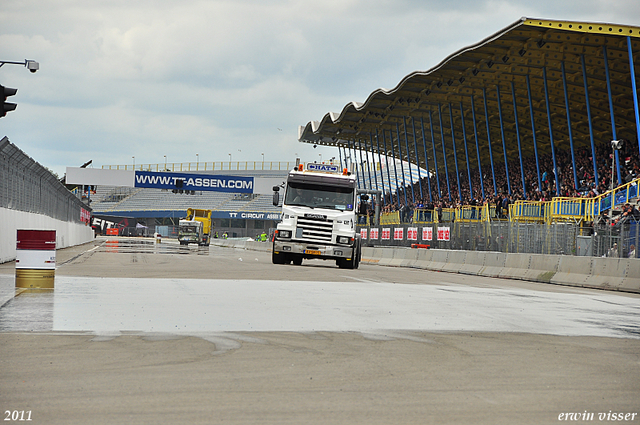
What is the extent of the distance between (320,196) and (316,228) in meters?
1.10

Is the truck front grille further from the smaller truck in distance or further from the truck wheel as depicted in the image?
the smaller truck in distance

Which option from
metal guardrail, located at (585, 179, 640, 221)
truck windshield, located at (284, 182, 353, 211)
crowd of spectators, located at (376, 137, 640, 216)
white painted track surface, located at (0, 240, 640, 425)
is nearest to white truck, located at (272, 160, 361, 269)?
truck windshield, located at (284, 182, 353, 211)

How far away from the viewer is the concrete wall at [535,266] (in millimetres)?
20359

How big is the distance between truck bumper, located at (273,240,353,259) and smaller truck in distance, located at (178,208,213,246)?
41.3 m

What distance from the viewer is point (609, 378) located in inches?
255

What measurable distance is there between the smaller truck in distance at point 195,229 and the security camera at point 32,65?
31626mm

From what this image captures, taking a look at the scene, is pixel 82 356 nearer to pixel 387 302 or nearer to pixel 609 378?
pixel 609 378

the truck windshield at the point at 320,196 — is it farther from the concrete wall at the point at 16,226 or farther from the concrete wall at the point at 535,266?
the concrete wall at the point at 16,226

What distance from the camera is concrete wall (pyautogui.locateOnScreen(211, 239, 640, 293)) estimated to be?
20.4 metres

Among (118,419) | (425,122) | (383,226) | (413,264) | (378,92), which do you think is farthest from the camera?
(425,122)

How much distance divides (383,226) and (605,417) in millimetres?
39094

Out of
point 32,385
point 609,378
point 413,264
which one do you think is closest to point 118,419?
point 32,385

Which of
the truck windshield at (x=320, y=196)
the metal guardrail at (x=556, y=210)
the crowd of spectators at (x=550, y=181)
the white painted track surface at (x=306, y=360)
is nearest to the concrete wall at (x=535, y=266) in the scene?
the metal guardrail at (x=556, y=210)

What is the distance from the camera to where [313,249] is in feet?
81.6
